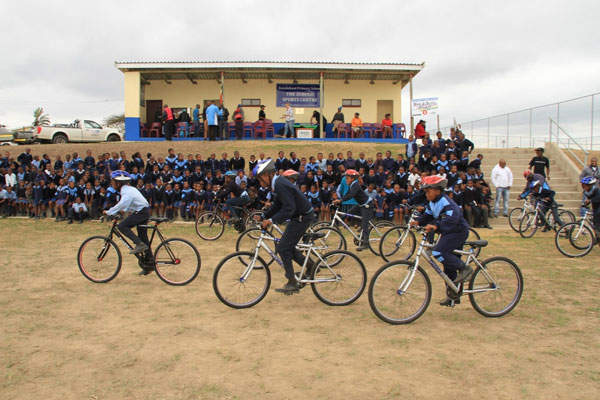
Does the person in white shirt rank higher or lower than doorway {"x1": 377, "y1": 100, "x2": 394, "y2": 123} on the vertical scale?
lower

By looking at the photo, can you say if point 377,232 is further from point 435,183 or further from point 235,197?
point 235,197

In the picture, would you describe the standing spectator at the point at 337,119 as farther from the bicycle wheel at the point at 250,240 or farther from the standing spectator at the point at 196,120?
the bicycle wheel at the point at 250,240

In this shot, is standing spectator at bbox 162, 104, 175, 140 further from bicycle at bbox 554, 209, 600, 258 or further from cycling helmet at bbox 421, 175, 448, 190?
cycling helmet at bbox 421, 175, 448, 190

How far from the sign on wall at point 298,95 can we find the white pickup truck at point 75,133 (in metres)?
10.0

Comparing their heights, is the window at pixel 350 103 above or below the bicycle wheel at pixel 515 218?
above

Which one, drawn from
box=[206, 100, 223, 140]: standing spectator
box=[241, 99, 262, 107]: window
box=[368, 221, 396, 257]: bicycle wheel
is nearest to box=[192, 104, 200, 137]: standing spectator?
box=[206, 100, 223, 140]: standing spectator

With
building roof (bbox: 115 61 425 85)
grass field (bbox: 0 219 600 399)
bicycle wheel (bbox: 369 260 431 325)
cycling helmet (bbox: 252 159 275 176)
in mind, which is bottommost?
grass field (bbox: 0 219 600 399)

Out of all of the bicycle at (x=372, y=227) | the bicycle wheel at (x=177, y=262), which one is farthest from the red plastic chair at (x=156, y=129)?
the bicycle wheel at (x=177, y=262)

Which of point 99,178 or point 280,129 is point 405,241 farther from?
point 280,129

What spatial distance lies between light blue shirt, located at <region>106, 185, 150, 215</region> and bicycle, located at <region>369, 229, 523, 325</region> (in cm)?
408

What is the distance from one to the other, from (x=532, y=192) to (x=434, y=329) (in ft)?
26.6

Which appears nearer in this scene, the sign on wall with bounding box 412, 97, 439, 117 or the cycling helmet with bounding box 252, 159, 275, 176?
the cycling helmet with bounding box 252, 159, 275, 176

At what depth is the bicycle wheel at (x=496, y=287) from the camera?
5.27m

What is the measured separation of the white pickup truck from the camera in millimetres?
22812
